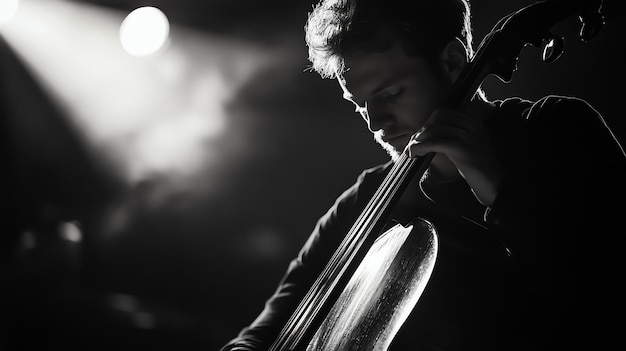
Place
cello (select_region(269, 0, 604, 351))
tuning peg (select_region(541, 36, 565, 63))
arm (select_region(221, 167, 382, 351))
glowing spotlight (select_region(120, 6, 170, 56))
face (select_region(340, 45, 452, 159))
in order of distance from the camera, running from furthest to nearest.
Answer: glowing spotlight (select_region(120, 6, 170, 56))
arm (select_region(221, 167, 382, 351))
face (select_region(340, 45, 452, 159))
tuning peg (select_region(541, 36, 565, 63))
cello (select_region(269, 0, 604, 351))

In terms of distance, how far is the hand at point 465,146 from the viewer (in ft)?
2.60

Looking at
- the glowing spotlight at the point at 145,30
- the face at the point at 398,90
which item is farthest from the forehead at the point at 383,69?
the glowing spotlight at the point at 145,30

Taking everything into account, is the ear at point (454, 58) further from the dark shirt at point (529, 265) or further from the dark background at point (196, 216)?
the dark background at point (196, 216)

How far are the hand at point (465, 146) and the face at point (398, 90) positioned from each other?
0.88 ft

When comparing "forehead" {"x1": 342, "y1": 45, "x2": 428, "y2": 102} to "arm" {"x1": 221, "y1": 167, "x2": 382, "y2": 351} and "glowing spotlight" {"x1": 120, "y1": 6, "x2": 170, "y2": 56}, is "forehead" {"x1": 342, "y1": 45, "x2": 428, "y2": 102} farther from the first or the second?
"glowing spotlight" {"x1": 120, "y1": 6, "x2": 170, "y2": 56}

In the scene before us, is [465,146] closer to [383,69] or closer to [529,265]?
[529,265]

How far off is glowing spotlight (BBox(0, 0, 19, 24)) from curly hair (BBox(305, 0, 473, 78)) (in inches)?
112

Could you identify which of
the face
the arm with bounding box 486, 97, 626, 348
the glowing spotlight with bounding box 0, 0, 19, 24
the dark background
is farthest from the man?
the glowing spotlight with bounding box 0, 0, 19, 24

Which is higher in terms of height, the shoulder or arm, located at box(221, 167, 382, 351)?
the shoulder

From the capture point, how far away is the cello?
2.51 feet

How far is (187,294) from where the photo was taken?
10.2ft

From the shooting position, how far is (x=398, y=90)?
3.63 ft

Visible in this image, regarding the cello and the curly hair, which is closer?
the cello

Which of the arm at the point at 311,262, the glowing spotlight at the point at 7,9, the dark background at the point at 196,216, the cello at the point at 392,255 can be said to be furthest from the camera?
the glowing spotlight at the point at 7,9
